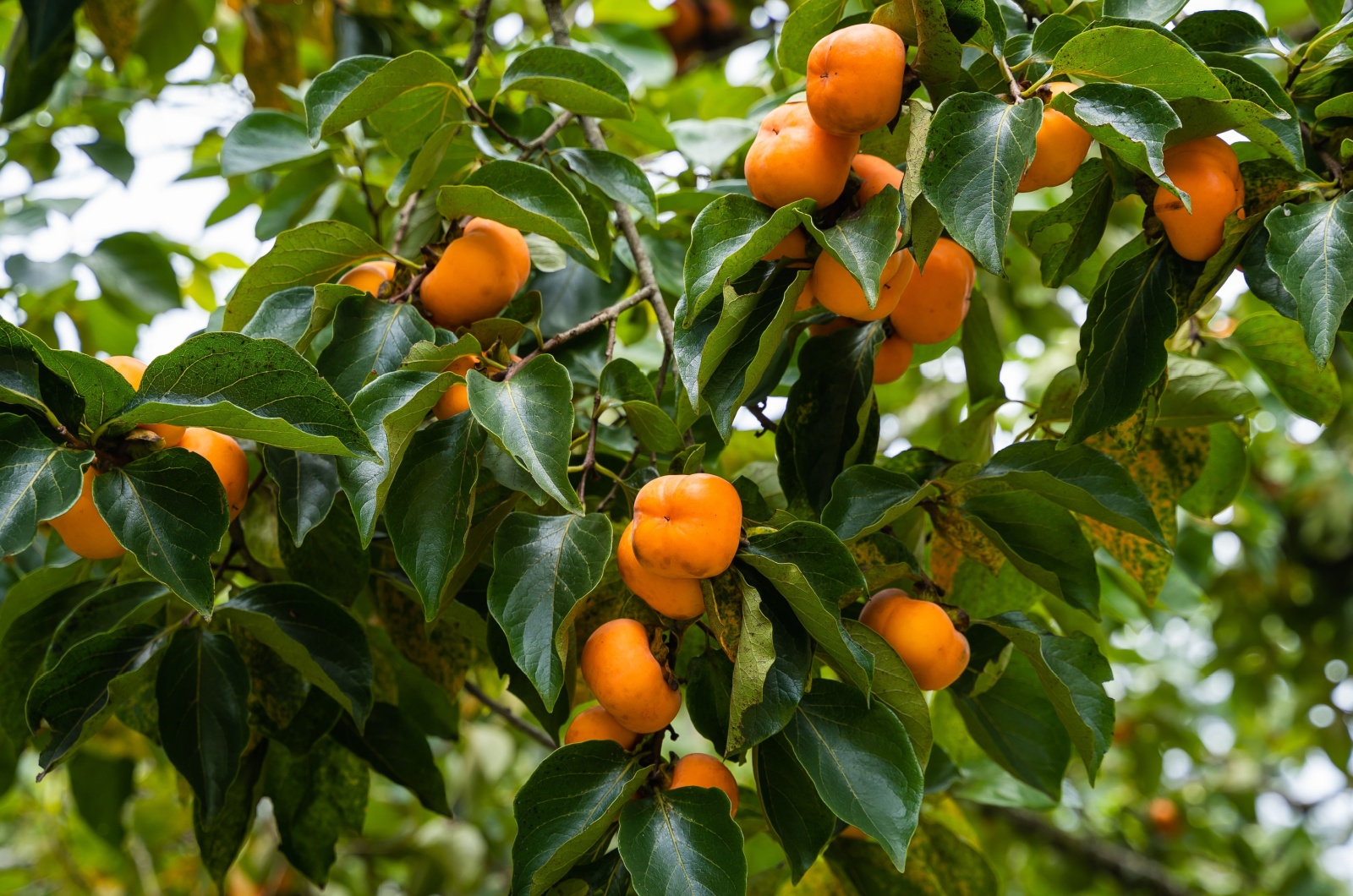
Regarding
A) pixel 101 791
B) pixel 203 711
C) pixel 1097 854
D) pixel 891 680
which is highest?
pixel 891 680

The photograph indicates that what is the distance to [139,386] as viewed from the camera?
812 millimetres

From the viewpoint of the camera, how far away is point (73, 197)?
2.17 m

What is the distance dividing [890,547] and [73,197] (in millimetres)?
1967

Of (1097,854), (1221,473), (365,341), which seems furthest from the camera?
(1097,854)

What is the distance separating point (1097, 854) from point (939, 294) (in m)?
2.63

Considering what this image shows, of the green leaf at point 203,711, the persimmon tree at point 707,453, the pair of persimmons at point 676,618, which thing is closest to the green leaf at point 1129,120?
the persimmon tree at point 707,453

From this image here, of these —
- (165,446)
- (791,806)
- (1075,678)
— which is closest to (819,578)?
(791,806)

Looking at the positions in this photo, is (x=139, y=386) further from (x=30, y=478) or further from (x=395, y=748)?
(x=395, y=748)

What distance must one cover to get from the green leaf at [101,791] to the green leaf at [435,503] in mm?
Result: 1237

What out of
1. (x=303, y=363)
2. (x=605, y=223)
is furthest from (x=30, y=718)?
(x=605, y=223)

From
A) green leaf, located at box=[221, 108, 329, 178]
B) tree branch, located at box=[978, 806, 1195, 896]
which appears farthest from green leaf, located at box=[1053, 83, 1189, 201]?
tree branch, located at box=[978, 806, 1195, 896]

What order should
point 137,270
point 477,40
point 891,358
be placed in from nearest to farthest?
point 891,358
point 477,40
point 137,270

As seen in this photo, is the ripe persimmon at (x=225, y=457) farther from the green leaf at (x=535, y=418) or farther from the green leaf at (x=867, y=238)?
the green leaf at (x=867, y=238)

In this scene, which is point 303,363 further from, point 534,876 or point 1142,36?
point 1142,36
